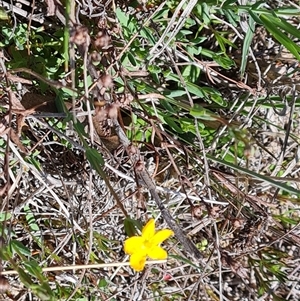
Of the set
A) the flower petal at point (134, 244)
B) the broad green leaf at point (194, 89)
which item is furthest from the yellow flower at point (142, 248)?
the broad green leaf at point (194, 89)

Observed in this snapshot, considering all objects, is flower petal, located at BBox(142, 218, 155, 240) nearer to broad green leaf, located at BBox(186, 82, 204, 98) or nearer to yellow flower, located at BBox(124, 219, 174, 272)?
yellow flower, located at BBox(124, 219, 174, 272)

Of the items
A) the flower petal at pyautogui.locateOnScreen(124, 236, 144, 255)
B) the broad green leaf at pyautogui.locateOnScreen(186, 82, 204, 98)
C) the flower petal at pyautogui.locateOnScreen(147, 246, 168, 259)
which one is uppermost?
the broad green leaf at pyautogui.locateOnScreen(186, 82, 204, 98)

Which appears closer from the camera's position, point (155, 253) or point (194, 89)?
point (155, 253)

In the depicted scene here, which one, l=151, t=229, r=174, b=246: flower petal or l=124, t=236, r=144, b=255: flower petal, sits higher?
l=124, t=236, r=144, b=255: flower petal

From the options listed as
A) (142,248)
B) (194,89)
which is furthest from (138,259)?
(194,89)

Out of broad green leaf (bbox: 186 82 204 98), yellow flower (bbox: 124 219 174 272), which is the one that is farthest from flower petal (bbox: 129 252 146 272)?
broad green leaf (bbox: 186 82 204 98)

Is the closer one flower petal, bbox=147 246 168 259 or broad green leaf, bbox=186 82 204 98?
flower petal, bbox=147 246 168 259

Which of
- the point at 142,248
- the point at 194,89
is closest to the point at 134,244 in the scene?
the point at 142,248

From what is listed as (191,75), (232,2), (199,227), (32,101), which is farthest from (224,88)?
(32,101)

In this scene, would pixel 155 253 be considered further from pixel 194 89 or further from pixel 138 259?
pixel 194 89

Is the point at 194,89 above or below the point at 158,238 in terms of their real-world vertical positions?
above
